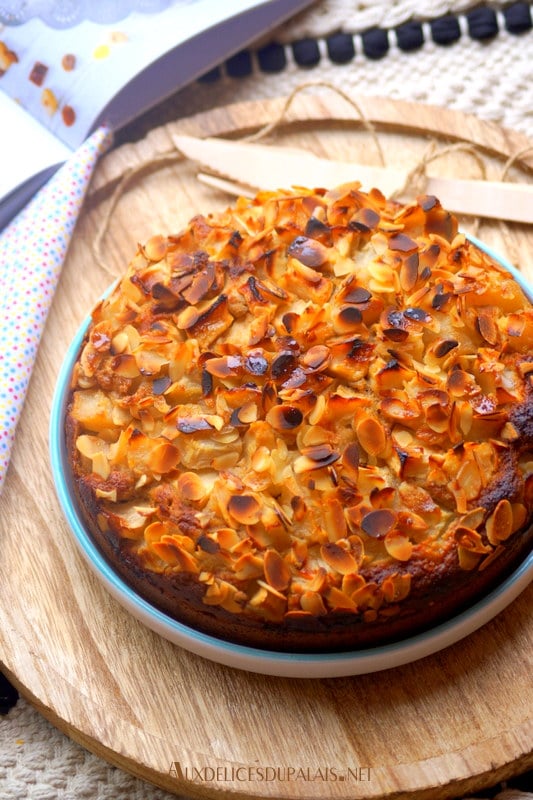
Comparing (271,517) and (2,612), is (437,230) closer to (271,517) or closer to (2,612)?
(271,517)

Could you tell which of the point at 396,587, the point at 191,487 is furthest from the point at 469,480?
the point at 191,487

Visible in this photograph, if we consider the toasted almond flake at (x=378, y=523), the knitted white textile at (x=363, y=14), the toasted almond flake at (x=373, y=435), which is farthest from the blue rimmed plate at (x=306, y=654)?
the knitted white textile at (x=363, y=14)

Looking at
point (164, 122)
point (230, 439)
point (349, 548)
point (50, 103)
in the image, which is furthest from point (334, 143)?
point (349, 548)

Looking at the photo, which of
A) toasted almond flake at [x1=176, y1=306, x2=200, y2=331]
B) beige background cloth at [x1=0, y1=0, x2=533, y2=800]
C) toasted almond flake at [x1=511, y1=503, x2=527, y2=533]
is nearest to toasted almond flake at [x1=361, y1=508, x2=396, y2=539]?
toasted almond flake at [x1=511, y1=503, x2=527, y2=533]

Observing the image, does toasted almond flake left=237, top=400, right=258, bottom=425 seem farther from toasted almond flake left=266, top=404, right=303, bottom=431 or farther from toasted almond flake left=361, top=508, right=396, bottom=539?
toasted almond flake left=361, top=508, right=396, bottom=539

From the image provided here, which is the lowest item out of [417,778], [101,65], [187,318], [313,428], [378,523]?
[417,778]

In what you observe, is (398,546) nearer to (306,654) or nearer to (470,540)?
(470,540)
